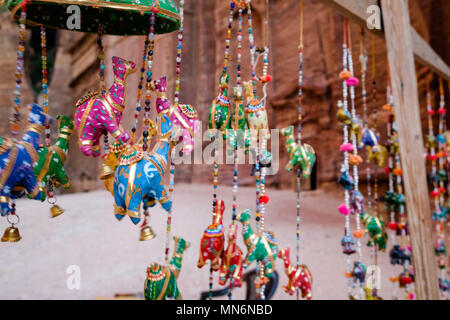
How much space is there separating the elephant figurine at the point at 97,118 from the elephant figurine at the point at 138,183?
0.07 m

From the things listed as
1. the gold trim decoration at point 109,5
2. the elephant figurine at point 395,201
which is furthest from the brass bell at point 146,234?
the elephant figurine at point 395,201

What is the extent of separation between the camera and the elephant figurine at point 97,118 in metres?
0.67

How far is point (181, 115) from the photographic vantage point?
763 millimetres

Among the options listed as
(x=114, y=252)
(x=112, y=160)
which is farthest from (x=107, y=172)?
(x=114, y=252)

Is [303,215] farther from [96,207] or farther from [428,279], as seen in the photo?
[96,207]

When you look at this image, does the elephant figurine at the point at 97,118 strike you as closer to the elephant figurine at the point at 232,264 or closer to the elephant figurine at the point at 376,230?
the elephant figurine at the point at 232,264

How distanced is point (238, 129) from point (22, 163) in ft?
1.84

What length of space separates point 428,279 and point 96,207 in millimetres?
2498

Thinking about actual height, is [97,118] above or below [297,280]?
above

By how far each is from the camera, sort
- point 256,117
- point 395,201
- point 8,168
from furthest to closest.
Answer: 1. point 395,201
2. point 256,117
3. point 8,168

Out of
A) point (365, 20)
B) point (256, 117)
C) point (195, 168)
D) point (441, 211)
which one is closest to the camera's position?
point (256, 117)

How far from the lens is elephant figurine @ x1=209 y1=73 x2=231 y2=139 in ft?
2.89

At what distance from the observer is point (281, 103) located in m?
4.17

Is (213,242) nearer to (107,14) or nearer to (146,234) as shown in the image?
(146,234)
